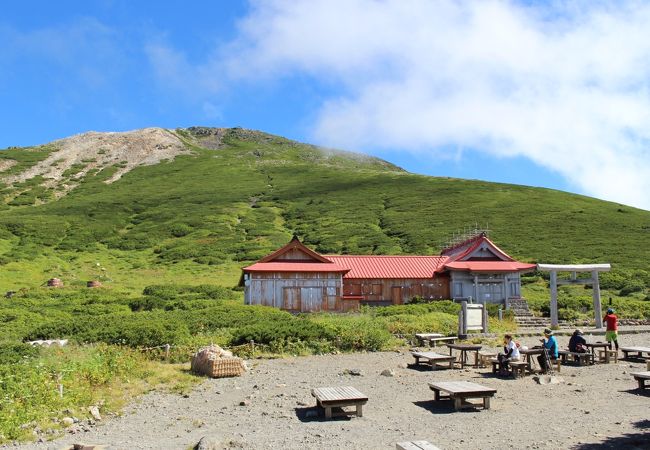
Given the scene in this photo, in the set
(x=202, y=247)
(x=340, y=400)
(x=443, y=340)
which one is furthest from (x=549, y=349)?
(x=202, y=247)

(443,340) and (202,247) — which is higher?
(202,247)

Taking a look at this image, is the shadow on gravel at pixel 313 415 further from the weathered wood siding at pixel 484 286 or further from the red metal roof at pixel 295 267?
the weathered wood siding at pixel 484 286

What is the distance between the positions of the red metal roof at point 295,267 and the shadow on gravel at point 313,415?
980 inches

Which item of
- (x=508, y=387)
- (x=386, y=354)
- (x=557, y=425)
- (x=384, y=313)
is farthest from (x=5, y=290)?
(x=557, y=425)

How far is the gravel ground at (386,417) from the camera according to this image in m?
10.3

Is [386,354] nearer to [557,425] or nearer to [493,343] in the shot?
[493,343]

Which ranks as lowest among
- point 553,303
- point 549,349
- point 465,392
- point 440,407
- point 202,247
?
point 440,407

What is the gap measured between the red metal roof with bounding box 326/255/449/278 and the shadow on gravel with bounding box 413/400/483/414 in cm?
2732

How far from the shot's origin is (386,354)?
21938 mm

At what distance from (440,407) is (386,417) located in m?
1.71

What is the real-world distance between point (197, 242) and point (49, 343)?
46878 mm

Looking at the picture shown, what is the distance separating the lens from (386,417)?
12133 millimetres

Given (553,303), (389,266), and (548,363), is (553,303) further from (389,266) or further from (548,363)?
(389,266)

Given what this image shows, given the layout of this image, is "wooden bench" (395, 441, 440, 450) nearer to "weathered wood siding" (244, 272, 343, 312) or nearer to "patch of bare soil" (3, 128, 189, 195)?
"weathered wood siding" (244, 272, 343, 312)
